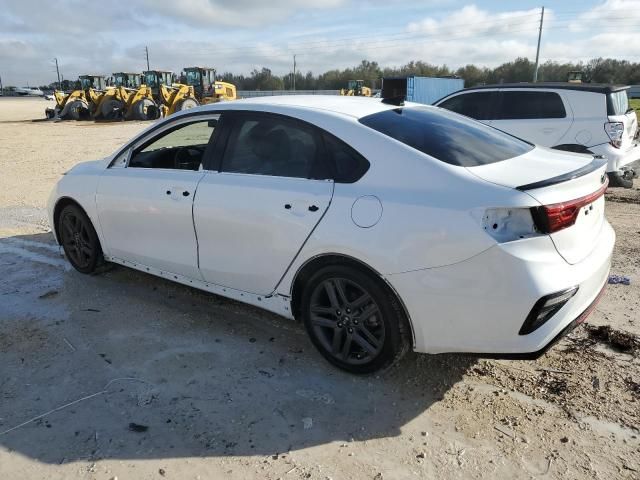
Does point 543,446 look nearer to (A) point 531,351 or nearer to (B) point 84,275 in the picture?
(A) point 531,351

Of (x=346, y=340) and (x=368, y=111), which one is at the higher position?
(x=368, y=111)

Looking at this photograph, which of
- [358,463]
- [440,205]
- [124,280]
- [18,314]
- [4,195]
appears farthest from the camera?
[4,195]

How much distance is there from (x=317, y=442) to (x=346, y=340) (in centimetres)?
70

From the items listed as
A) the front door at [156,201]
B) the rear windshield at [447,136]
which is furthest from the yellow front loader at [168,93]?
the rear windshield at [447,136]

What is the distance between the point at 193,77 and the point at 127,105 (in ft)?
15.6

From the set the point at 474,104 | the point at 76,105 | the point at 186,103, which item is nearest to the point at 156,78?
the point at 76,105

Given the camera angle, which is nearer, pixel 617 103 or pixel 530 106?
pixel 617 103

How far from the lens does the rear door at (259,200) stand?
3242mm

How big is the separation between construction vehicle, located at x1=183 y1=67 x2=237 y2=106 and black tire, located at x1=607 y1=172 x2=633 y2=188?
26618mm

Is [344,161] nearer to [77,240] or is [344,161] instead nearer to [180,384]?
[180,384]

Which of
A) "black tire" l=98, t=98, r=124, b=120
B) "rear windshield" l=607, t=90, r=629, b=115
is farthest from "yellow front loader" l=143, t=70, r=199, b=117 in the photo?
"rear windshield" l=607, t=90, r=629, b=115

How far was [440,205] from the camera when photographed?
2.73 meters

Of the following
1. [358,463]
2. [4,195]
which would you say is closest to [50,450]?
[358,463]

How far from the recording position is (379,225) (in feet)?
9.45
